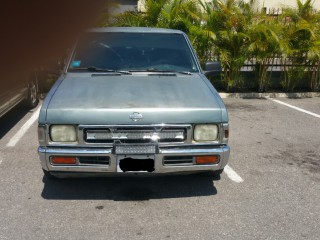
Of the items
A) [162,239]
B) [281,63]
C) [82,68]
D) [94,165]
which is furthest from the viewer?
[281,63]

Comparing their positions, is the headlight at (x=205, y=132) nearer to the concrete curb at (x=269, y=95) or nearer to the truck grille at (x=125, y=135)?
the truck grille at (x=125, y=135)

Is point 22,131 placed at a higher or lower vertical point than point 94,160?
lower

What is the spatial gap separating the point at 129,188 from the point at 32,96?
4.20m

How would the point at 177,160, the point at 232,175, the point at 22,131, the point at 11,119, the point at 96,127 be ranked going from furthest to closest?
the point at 11,119 → the point at 22,131 → the point at 232,175 → the point at 177,160 → the point at 96,127

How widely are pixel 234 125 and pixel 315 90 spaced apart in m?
4.43

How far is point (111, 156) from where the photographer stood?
117 inches

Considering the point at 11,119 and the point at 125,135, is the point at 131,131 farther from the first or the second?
the point at 11,119

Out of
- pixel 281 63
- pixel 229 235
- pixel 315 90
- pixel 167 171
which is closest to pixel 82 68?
pixel 167 171

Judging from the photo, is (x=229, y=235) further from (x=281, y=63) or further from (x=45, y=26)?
(x=281, y=63)

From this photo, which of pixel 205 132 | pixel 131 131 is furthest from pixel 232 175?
pixel 131 131

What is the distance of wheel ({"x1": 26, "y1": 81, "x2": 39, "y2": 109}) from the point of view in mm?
6691

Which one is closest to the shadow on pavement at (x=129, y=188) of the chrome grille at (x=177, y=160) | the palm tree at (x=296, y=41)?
the chrome grille at (x=177, y=160)

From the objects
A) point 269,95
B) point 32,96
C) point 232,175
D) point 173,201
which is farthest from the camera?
point 269,95

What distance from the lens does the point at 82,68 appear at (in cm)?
403
